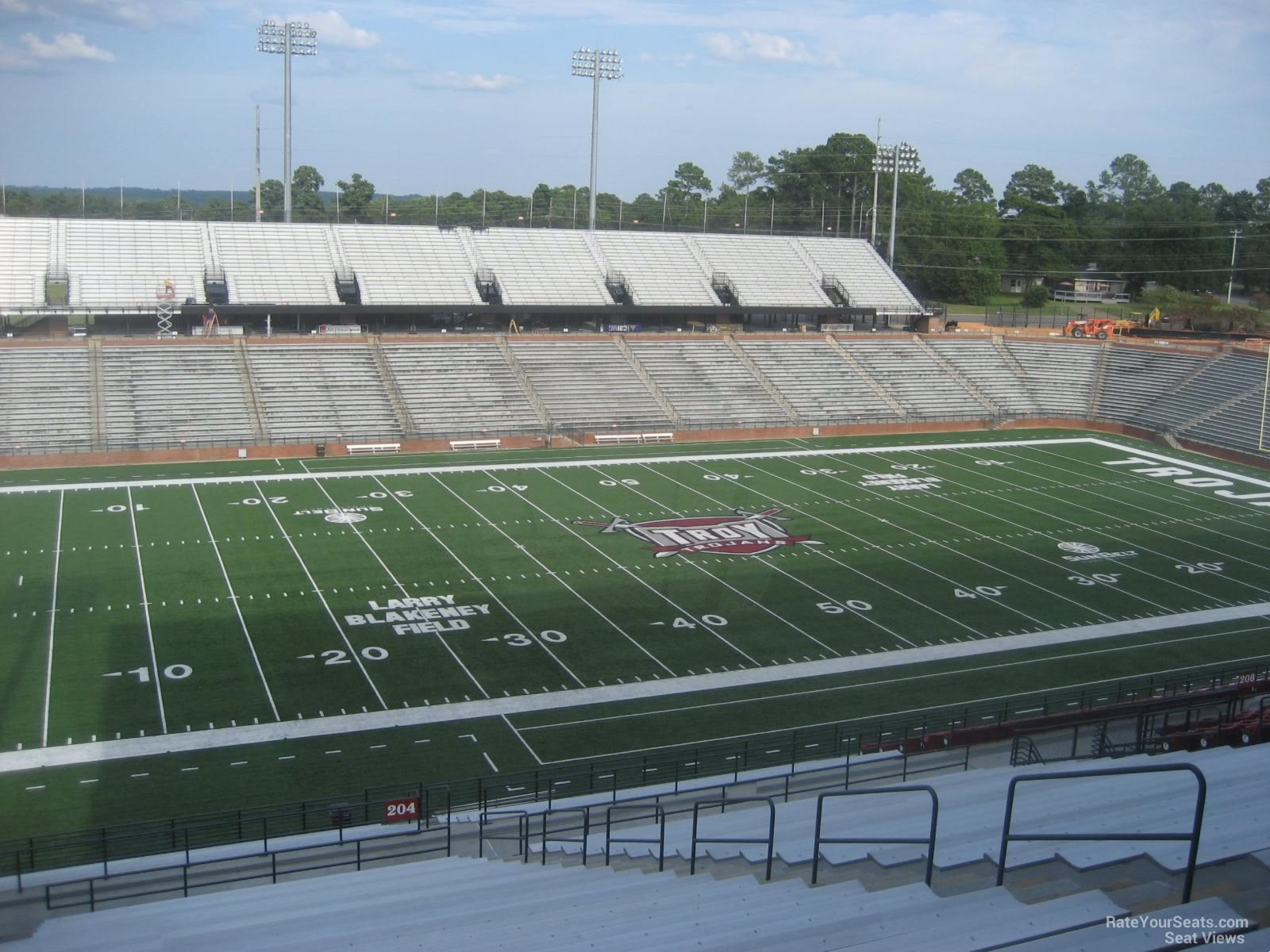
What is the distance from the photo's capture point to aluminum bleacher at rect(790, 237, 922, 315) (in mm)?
51500

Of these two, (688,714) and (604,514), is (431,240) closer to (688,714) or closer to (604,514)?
(604,514)

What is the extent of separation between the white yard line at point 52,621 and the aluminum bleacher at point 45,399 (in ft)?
14.7

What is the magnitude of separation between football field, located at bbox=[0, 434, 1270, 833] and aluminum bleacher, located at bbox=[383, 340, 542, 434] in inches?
139

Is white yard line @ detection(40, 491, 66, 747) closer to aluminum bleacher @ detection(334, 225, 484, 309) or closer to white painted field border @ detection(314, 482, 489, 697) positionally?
white painted field border @ detection(314, 482, 489, 697)

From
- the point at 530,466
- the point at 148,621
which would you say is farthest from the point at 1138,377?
the point at 148,621

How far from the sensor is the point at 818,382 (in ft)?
144

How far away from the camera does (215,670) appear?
18922 millimetres

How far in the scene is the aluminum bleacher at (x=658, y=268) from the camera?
4806cm

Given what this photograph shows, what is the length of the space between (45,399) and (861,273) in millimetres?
33652

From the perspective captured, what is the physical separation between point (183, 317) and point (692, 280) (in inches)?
781

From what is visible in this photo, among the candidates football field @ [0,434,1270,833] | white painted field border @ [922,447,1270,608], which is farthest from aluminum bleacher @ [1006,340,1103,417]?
white painted field border @ [922,447,1270,608]

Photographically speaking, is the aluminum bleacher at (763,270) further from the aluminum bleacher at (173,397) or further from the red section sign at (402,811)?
the red section sign at (402,811)

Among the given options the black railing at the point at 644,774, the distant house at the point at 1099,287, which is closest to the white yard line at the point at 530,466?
the black railing at the point at 644,774

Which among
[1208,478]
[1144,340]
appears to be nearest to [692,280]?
[1144,340]
